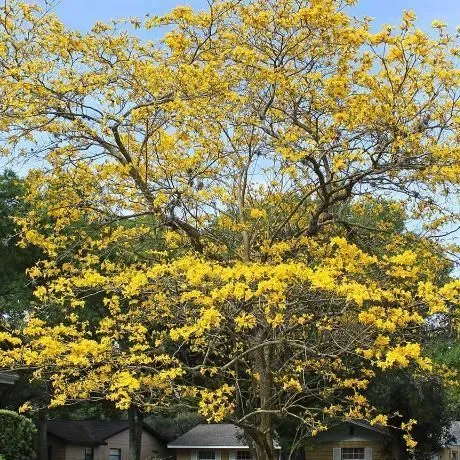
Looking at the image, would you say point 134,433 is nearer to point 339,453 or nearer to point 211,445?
point 211,445

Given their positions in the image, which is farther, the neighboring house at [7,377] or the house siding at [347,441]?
the house siding at [347,441]

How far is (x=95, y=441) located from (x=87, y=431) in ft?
4.38

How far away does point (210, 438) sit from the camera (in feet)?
108

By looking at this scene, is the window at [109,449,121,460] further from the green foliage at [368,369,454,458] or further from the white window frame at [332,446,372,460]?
the green foliage at [368,369,454,458]

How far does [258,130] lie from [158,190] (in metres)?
1.62

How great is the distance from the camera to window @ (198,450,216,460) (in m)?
32.5

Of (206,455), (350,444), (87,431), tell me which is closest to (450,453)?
(350,444)

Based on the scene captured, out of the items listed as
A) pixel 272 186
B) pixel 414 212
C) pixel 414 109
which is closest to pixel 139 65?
pixel 272 186

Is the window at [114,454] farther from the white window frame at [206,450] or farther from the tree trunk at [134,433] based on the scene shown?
the white window frame at [206,450]

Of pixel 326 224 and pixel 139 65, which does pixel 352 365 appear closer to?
pixel 326 224

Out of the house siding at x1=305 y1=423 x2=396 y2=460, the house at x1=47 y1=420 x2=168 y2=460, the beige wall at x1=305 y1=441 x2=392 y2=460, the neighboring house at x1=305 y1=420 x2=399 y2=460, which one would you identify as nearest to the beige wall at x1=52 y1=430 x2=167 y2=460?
the house at x1=47 y1=420 x2=168 y2=460

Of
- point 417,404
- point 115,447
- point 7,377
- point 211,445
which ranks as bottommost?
point 115,447

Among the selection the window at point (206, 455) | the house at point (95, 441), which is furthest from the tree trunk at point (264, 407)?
the house at point (95, 441)

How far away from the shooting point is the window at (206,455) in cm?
3250
